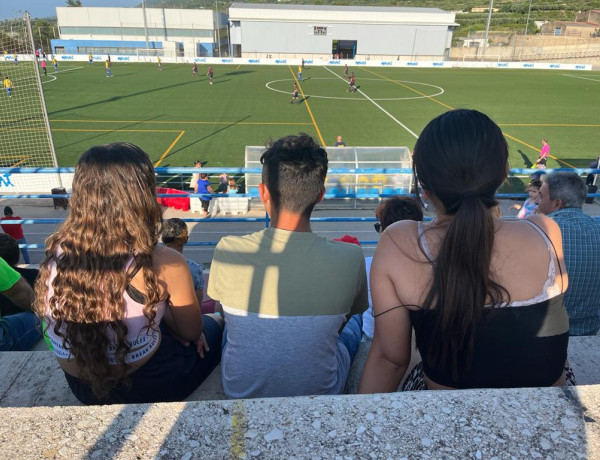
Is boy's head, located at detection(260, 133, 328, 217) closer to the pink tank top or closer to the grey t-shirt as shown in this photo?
the grey t-shirt

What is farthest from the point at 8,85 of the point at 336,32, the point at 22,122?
the point at 336,32

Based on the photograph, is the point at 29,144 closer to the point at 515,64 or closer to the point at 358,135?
the point at 358,135

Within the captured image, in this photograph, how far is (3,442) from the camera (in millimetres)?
1188

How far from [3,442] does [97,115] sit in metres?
24.9

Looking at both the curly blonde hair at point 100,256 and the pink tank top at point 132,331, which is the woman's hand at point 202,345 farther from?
the curly blonde hair at point 100,256

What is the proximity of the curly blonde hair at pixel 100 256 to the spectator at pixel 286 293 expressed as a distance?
0.36 m

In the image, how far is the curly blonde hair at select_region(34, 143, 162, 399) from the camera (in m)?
1.67

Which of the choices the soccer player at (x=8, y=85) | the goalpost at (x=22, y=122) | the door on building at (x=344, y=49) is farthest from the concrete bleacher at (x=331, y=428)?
the door on building at (x=344, y=49)

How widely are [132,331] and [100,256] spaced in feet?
1.15

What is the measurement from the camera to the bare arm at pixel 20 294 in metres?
2.96

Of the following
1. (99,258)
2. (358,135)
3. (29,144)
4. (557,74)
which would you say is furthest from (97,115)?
(557,74)

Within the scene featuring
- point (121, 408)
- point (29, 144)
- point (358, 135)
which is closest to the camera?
point (121, 408)

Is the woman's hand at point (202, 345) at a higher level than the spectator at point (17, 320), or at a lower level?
higher

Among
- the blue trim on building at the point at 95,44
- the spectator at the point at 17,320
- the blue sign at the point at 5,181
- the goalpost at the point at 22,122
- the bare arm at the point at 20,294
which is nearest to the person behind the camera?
the spectator at the point at 17,320
